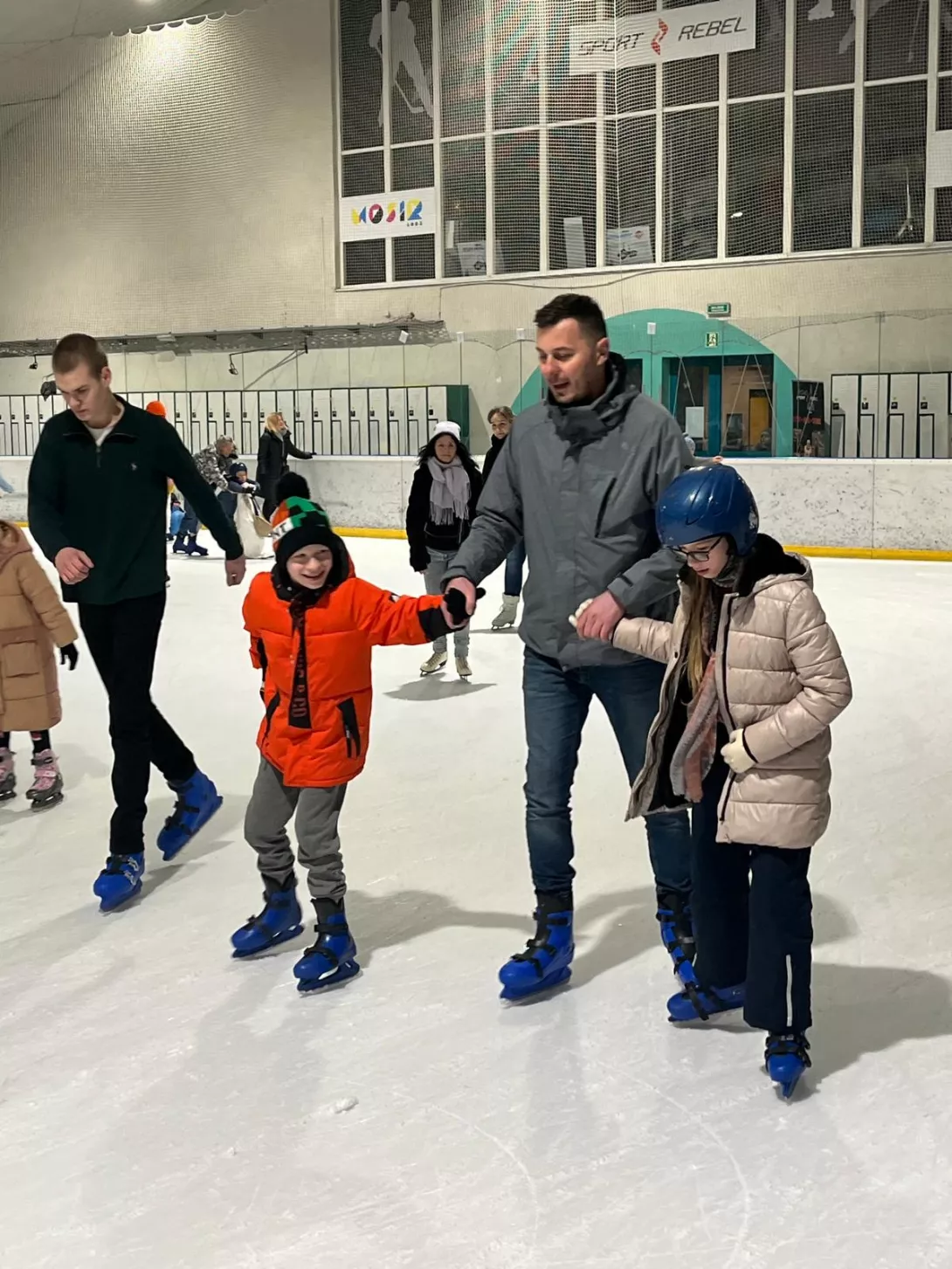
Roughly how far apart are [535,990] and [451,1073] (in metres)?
0.39

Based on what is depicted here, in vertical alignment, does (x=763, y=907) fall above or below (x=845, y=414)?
below

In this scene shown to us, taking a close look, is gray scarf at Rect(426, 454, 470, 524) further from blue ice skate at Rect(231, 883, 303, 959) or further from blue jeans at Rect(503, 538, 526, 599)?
blue ice skate at Rect(231, 883, 303, 959)

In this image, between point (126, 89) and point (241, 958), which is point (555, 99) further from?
point (241, 958)

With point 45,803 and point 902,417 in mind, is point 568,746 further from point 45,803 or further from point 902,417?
point 902,417

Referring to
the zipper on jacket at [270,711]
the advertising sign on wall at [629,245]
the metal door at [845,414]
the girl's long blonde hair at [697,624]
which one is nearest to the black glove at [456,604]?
the zipper on jacket at [270,711]

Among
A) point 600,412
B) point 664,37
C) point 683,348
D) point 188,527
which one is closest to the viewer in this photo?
point 600,412

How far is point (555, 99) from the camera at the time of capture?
16469 millimetres

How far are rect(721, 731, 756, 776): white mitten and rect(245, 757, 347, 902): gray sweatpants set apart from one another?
958mm

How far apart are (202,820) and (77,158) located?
18.0 m

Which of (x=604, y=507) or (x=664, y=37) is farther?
(x=664, y=37)

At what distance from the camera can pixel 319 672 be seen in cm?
287

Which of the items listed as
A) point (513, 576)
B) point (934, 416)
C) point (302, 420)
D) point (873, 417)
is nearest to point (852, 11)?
point (873, 417)

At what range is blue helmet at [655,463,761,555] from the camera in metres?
2.29

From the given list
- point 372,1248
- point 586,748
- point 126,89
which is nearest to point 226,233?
point 126,89
